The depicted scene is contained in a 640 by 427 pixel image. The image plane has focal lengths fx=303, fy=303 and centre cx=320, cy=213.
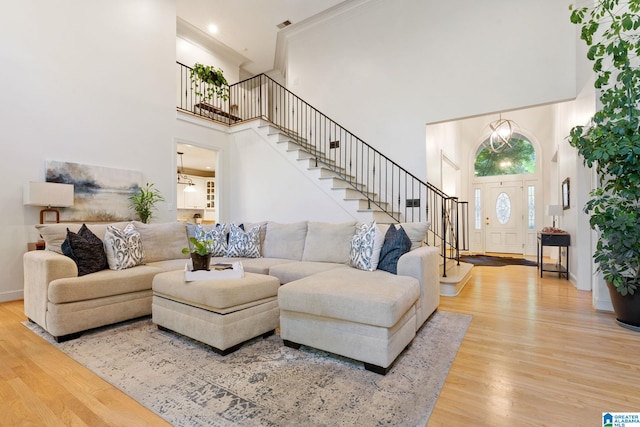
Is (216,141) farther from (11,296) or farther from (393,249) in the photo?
(393,249)

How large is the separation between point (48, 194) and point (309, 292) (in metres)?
3.90

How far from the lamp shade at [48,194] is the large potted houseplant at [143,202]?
989mm

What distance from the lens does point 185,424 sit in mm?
1464

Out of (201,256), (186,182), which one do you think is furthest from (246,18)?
(201,256)

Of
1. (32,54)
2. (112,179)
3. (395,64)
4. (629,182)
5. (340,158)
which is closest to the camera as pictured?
(629,182)

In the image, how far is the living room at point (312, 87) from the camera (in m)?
3.99

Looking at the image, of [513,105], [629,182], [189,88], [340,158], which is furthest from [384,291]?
[189,88]

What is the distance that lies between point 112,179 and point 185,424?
4.54m

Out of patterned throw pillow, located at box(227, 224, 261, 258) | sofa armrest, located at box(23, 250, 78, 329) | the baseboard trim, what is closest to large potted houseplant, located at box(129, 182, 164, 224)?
the baseboard trim

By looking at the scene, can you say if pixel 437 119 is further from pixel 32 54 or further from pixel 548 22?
pixel 32 54

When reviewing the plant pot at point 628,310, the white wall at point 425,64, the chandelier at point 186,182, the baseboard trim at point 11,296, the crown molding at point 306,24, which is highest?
the crown molding at point 306,24

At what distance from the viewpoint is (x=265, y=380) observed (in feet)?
6.11

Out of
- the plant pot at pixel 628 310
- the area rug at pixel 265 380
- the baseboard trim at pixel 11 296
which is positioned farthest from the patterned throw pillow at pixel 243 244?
the plant pot at pixel 628 310

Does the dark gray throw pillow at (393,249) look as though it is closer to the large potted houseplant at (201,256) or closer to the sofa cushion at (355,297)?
the sofa cushion at (355,297)
